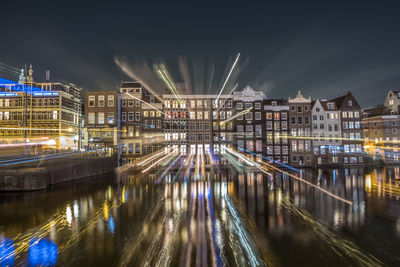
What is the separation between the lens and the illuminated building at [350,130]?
58406 millimetres

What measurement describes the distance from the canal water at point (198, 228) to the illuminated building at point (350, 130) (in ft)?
114

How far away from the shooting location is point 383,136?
213 feet

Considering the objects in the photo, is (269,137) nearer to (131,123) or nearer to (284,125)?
(284,125)

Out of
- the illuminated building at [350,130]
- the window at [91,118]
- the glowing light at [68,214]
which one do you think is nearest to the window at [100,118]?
the window at [91,118]

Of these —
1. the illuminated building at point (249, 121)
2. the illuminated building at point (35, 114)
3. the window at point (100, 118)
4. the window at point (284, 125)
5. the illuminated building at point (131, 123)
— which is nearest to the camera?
the illuminated building at point (35, 114)

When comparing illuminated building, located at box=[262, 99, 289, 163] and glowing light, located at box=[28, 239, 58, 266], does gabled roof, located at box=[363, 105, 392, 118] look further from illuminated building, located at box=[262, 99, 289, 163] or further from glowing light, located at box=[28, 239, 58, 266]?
glowing light, located at box=[28, 239, 58, 266]

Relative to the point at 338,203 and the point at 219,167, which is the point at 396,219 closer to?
the point at 338,203

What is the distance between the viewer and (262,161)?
178ft

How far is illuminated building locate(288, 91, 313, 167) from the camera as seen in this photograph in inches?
2206

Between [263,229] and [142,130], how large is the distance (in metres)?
42.2

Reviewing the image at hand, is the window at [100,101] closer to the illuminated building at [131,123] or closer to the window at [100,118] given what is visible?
the window at [100,118]

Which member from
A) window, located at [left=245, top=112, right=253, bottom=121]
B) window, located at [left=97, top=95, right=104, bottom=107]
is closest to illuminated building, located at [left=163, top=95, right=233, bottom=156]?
window, located at [left=245, top=112, right=253, bottom=121]

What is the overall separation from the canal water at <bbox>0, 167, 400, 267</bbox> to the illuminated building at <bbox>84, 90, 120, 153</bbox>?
79.0ft

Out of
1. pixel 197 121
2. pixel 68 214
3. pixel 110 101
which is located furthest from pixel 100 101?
pixel 68 214
